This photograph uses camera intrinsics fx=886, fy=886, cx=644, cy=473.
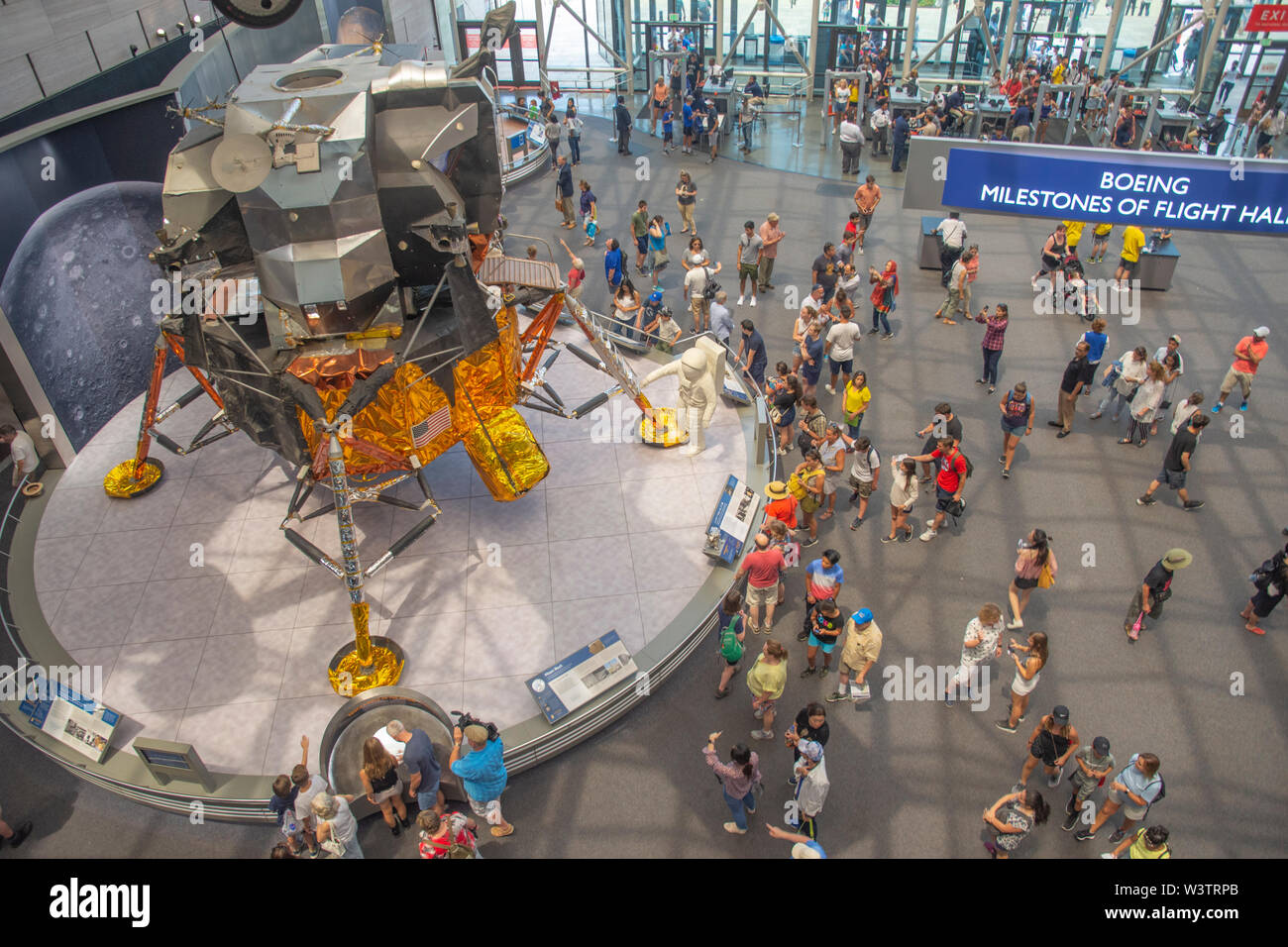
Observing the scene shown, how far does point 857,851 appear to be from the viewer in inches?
332

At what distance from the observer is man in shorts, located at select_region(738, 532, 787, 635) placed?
1005cm

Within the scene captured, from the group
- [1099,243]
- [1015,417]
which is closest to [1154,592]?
[1015,417]

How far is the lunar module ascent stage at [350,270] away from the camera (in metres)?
8.87

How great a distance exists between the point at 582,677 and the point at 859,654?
297 cm

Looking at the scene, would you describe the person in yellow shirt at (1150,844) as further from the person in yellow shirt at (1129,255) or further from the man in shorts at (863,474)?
the person in yellow shirt at (1129,255)

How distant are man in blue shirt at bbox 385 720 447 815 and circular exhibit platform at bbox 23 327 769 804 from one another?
869 mm

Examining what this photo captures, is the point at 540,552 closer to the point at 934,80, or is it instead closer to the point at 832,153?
the point at 832,153

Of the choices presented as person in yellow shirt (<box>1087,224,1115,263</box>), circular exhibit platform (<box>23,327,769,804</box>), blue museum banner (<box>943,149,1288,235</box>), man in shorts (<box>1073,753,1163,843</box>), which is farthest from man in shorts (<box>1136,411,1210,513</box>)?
person in yellow shirt (<box>1087,224,1115,263</box>)

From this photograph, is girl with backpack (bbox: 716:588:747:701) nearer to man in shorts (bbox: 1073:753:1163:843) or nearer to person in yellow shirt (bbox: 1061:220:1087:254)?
man in shorts (bbox: 1073:753:1163:843)

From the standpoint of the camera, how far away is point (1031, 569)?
33.2ft

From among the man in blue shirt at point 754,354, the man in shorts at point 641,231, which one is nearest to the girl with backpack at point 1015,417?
the man in blue shirt at point 754,354

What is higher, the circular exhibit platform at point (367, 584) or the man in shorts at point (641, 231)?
the man in shorts at point (641, 231)

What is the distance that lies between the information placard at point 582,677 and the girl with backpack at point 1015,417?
21.1ft

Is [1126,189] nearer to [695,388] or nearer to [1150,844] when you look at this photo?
[695,388]
